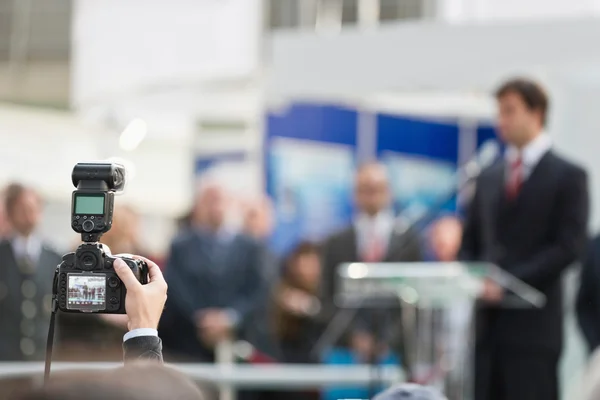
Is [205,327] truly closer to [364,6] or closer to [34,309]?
[34,309]

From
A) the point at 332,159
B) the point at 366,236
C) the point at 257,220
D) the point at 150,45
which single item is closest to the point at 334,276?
the point at 366,236

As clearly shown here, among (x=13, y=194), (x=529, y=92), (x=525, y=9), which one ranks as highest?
(x=525, y=9)

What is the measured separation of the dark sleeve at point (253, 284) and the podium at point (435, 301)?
0.55 m

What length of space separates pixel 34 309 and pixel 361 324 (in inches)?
72.3

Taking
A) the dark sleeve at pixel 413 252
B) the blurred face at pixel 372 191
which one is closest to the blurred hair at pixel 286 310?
the blurred face at pixel 372 191

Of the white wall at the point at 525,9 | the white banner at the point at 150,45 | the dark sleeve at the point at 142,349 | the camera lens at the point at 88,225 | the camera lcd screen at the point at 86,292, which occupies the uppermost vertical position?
the white wall at the point at 525,9

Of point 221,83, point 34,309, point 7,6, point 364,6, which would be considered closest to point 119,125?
point 221,83

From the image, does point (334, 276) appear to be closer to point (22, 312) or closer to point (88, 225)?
point (22, 312)

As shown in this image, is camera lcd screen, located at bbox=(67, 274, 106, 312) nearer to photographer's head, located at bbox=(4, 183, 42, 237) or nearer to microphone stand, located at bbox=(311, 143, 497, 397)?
microphone stand, located at bbox=(311, 143, 497, 397)

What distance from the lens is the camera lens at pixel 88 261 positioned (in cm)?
220

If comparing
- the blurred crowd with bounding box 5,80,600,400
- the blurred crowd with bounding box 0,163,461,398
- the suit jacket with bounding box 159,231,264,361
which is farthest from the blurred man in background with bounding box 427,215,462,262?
the suit jacket with bounding box 159,231,264,361

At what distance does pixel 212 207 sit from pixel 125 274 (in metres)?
5.35

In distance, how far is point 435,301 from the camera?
17.2 feet

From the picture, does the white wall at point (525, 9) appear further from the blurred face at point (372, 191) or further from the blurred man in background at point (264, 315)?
the blurred man in background at point (264, 315)
